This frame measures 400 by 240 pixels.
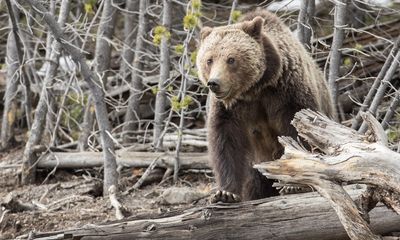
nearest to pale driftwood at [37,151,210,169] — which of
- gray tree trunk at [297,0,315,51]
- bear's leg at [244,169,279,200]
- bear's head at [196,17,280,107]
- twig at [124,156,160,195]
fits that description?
twig at [124,156,160,195]

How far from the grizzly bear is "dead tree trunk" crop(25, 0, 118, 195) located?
143 centimetres

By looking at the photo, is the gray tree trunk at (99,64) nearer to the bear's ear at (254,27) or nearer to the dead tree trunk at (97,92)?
the dead tree trunk at (97,92)

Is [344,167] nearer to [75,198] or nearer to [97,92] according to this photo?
[97,92]

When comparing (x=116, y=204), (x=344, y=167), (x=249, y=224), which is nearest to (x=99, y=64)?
(x=116, y=204)

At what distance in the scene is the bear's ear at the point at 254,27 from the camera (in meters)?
4.86

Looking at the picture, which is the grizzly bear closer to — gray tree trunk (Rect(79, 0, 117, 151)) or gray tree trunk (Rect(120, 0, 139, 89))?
gray tree trunk (Rect(79, 0, 117, 151))

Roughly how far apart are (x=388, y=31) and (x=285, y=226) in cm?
468

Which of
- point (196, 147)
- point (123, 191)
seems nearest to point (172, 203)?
point (123, 191)

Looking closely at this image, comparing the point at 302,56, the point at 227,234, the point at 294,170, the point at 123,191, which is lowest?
the point at 123,191

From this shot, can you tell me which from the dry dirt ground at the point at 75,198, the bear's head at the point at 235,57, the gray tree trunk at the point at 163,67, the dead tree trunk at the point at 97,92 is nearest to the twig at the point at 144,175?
the dry dirt ground at the point at 75,198

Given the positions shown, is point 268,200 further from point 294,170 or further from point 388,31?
point 388,31

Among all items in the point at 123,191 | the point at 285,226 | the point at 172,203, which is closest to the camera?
the point at 285,226

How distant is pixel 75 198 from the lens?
22.1ft

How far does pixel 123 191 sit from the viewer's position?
6906 millimetres
